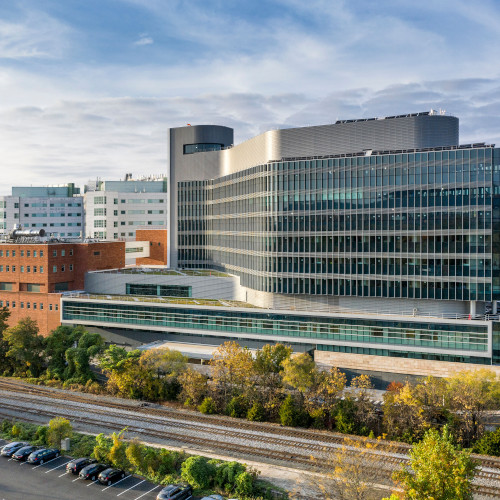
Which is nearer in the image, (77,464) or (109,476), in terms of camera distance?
(109,476)

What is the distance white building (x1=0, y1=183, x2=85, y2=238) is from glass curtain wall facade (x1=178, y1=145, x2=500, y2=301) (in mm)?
94097

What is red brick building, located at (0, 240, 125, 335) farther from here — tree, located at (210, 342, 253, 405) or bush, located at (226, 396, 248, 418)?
bush, located at (226, 396, 248, 418)

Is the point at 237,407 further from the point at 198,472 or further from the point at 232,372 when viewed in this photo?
the point at 198,472

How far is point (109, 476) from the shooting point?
154 feet

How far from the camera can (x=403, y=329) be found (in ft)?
240

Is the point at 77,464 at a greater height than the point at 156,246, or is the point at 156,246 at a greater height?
the point at 156,246

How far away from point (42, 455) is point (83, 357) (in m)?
24.8

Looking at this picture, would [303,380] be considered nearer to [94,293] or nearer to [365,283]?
[365,283]

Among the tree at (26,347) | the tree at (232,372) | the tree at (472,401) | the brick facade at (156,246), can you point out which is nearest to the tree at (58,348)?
the tree at (26,347)

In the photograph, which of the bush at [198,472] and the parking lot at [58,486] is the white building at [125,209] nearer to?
the parking lot at [58,486]

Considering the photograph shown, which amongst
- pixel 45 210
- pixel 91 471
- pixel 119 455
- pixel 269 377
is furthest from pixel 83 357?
pixel 45 210

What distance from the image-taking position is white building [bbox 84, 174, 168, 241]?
14312cm

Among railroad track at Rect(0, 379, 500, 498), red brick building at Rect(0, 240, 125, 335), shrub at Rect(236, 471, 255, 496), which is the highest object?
red brick building at Rect(0, 240, 125, 335)

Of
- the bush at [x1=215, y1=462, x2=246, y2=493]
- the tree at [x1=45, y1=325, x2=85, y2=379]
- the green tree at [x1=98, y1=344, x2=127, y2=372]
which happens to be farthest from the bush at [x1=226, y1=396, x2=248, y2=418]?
the tree at [x1=45, y1=325, x2=85, y2=379]
